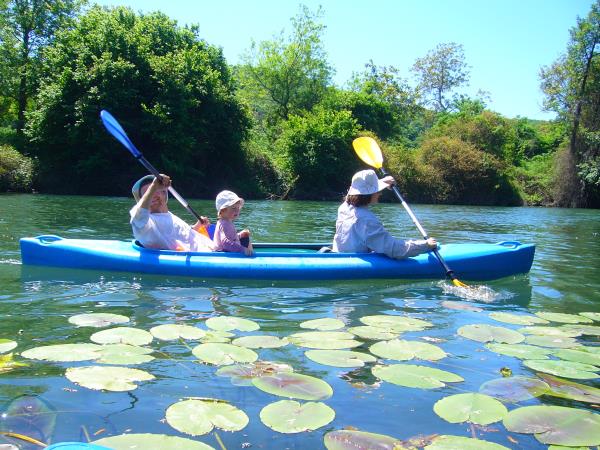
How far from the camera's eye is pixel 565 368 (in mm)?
2730

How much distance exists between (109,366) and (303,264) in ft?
8.58

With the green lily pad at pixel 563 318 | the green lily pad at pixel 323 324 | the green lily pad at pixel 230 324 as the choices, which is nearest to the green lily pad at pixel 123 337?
the green lily pad at pixel 230 324

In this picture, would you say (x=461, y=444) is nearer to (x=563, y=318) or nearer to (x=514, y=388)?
(x=514, y=388)

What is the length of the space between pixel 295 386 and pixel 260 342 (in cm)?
68

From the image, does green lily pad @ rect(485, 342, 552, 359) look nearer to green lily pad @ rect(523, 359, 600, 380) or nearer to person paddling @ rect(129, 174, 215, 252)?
green lily pad @ rect(523, 359, 600, 380)

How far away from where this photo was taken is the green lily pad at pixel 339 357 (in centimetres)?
273

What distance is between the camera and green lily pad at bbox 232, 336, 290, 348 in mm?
2988

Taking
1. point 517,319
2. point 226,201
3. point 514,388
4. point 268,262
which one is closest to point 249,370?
point 514,388

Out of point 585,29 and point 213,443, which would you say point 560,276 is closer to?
point 213,443

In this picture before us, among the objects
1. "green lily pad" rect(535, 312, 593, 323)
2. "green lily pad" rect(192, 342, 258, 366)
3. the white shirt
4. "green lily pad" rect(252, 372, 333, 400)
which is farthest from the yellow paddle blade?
"green lily pad" rect(252, 372, 333, 400)

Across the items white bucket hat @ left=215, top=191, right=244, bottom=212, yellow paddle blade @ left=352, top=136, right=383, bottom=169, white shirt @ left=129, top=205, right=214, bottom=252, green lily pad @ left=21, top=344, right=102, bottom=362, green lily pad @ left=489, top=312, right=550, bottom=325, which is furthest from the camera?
yellow paddle blade @ left=352, top=136, right=383, bottom=169

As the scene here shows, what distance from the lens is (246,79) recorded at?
106 ft

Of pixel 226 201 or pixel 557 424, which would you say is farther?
pixel 226 201

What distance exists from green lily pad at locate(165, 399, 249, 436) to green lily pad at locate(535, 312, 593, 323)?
8.52 feet
